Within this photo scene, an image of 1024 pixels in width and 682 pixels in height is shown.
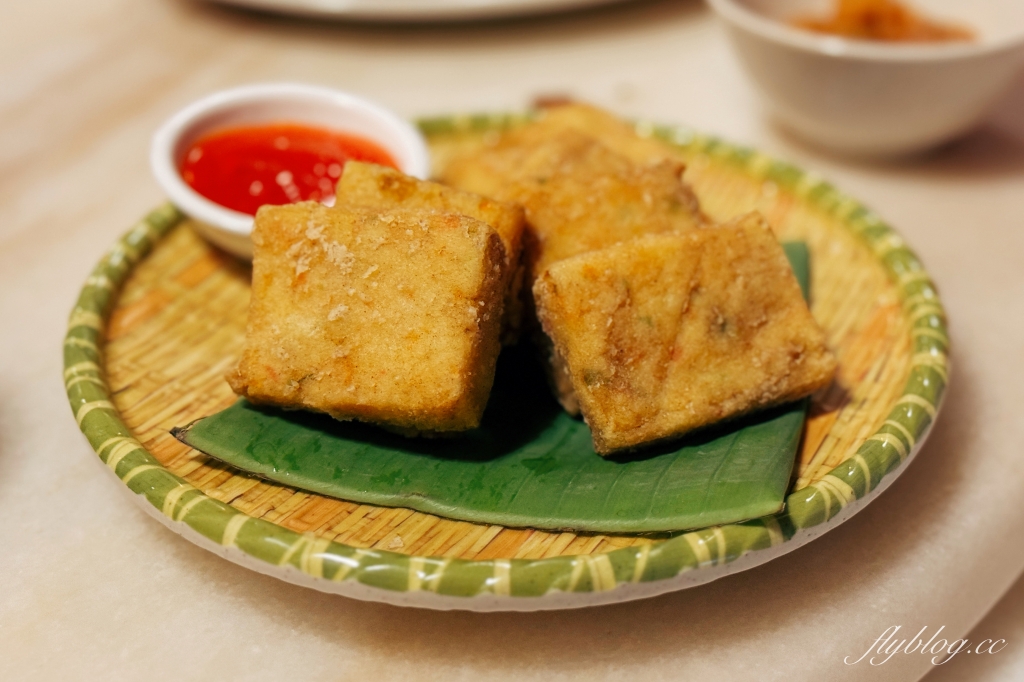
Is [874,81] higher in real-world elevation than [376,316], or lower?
higher

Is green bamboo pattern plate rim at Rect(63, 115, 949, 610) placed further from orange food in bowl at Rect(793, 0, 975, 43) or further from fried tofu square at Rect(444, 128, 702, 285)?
orange food in bowl at Rect(793, 0, 975, 43)

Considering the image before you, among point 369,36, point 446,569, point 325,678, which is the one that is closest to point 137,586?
point 325,678

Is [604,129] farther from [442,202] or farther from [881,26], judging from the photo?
[881,26]

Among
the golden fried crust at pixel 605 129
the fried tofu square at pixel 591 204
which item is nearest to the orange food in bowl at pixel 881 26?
the golden fried crust at pixel 605 129

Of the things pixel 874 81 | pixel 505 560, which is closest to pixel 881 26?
pixel 874 81

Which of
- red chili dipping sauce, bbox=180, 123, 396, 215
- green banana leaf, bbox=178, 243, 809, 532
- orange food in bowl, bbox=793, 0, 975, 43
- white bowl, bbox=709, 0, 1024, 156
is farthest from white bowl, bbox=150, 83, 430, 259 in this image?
orange food in bowl, bbox=793, 0, 975, 43

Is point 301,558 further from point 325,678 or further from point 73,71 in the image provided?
point 73,71

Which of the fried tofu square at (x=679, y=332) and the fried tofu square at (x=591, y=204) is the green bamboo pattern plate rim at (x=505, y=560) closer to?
the fried tofu square at (x=679, y=332)
